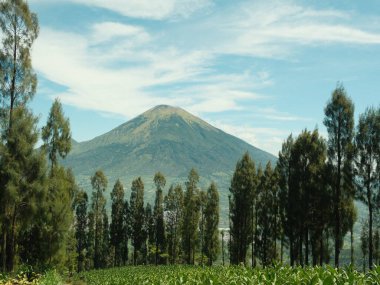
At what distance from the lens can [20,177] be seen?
31.5 metres

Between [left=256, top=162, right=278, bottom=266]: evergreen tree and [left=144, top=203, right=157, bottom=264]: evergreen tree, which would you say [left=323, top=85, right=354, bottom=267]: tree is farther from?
[left=144, top=203, right=157, bottom=264]: evergreen tree

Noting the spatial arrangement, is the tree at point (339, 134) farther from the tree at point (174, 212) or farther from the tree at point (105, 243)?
the tree at point (105, 243)

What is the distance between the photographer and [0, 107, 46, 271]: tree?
30.6 metres

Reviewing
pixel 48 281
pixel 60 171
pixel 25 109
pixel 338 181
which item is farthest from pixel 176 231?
pixel 48 281

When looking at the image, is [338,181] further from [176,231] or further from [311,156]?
[176,231]

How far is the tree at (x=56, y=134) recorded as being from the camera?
141 feet

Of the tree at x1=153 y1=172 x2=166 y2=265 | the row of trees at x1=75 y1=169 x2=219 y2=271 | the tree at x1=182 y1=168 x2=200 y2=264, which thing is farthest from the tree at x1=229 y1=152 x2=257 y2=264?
the tree at x1=153 y1=172 x2=166 y2=265

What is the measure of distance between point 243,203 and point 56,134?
28.2 meters

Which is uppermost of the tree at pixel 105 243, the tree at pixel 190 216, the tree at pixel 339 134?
the tree at pixel 339 134

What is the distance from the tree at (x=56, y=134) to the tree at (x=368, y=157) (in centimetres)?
2927

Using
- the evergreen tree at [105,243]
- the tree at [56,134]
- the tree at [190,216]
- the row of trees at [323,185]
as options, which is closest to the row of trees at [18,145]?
the tree at [56,134]

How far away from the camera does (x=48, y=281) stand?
886 inches

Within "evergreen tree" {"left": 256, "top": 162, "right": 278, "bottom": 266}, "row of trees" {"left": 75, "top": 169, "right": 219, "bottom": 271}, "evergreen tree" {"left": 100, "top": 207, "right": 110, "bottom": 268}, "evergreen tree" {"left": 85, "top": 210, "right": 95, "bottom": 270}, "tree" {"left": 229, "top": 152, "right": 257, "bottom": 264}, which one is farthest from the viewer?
"evergreen tree" {"left": 100, "top": 207, "right": 110, "bottom": 268}

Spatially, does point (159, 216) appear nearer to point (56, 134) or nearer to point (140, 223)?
point (140, 223)
